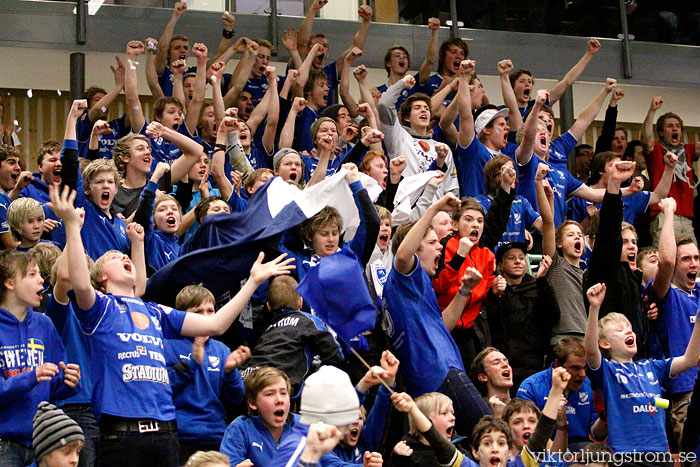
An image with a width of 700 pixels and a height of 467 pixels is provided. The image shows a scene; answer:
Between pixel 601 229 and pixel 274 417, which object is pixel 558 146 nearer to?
pixel 601 229

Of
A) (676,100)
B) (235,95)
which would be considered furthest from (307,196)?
(676,100)

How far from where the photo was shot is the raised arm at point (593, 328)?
20.7 ft

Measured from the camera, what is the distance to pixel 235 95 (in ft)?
33.2

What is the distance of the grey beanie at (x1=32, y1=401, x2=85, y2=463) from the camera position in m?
4.62

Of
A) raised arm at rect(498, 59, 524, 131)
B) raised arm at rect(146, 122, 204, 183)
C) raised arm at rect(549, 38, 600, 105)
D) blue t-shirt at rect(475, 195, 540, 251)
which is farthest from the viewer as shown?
raised arm at rect(549, 38, 600, 105)

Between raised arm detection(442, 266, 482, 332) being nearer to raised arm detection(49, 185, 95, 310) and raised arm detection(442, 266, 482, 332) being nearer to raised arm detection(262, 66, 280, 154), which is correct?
raised arm detection(49, 185, 95, 310)

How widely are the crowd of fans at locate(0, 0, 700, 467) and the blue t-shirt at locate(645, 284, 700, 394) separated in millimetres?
21

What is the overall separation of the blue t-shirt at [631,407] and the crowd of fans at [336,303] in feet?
0.04

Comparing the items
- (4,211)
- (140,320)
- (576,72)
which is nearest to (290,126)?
(4,211)

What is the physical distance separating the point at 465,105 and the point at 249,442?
432 centimetres

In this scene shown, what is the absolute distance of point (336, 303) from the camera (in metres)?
5.69

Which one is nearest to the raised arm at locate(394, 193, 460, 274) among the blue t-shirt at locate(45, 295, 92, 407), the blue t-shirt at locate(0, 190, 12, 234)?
the blue t-shirt at locate(45, 295, 92, 407)

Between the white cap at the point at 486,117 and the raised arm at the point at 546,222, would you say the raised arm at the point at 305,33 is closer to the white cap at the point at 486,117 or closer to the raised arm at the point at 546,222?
the white cap at the point at 486,117

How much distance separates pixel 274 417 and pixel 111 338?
89 cm
